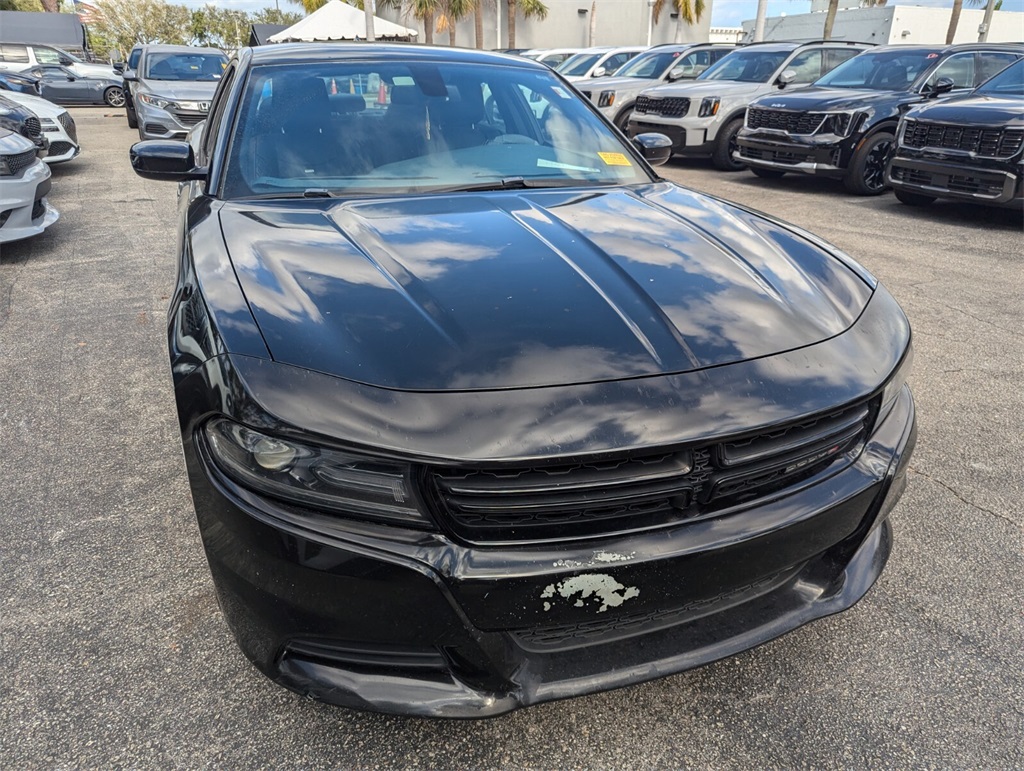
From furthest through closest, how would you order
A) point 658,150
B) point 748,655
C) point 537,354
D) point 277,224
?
point 658,150 < point 277,224 < point 748,655 < point 537,354

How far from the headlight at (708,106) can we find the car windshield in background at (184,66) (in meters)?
7.61

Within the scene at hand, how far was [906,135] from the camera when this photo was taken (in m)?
7.42

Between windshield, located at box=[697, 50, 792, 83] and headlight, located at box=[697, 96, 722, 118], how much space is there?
41.4 inches

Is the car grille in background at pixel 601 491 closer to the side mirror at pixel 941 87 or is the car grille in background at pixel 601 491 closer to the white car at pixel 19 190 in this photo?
the white car at pixel 19 190

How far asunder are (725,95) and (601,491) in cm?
1002

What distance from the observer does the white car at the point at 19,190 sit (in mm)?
5605

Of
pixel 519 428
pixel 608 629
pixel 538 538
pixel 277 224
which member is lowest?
pixel 608 629

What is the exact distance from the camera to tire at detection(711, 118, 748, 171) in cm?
1027

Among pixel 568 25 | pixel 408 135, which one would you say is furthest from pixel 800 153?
pixel 568 25

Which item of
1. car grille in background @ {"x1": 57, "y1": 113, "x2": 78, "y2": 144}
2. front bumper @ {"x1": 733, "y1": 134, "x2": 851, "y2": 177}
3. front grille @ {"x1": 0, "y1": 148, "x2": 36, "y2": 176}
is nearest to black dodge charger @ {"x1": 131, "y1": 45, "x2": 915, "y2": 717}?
front grille @ {"x1": 0, "y1": 148, "x2": 36, "y2": 176}

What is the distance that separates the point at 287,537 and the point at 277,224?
108 centimetres

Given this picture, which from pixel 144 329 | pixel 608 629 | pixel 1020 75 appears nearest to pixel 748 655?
pixel 608 629

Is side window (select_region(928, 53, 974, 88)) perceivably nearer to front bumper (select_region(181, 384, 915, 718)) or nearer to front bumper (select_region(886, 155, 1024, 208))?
front bumper (select_region(886, 155, 1024, 208))

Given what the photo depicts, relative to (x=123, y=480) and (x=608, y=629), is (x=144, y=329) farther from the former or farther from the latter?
(x=608, y=629)
